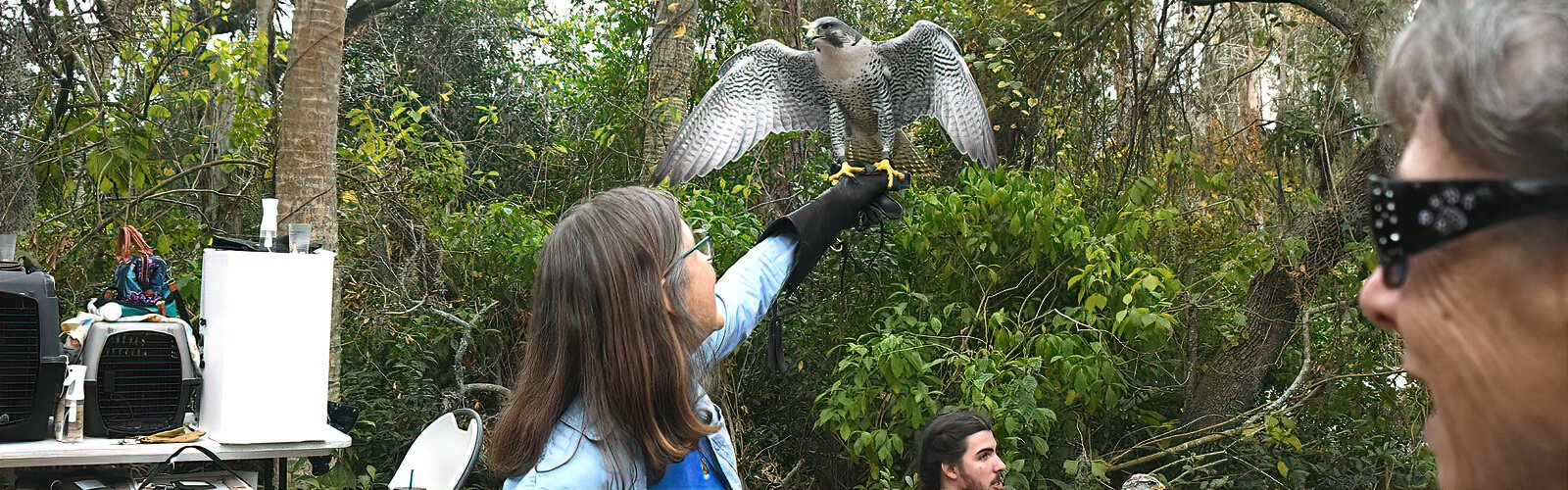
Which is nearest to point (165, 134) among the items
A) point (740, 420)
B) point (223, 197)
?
point (223, 197)

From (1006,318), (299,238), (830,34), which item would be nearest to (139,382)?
(299,238)

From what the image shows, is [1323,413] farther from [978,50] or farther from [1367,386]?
[978,50]

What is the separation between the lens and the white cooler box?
2.31 metres

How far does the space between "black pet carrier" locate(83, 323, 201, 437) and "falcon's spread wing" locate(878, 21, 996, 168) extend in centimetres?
186

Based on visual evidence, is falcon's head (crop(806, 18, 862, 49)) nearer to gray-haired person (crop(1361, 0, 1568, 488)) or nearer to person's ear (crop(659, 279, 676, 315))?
person's ear (crop(659, 279, 676, 315))

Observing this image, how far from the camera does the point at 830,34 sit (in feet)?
9.16

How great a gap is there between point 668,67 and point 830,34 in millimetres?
2218

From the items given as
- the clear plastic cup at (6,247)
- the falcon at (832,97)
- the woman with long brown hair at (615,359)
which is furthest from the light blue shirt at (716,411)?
the clear plastic cup at (6,247)

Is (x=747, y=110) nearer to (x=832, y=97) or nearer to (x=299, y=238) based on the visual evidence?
(x=832, y=97)

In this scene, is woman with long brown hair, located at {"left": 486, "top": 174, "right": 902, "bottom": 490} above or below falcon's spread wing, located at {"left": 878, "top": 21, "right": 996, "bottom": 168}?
below

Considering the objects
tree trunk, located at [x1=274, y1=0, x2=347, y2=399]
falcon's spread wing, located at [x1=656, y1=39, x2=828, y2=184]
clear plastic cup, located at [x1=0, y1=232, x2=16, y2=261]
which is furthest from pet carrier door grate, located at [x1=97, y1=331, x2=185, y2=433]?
falcon's spread wing, located at [x1=656, y1=39, x2=828, y2=184]

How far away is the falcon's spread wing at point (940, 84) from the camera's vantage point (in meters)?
2.89

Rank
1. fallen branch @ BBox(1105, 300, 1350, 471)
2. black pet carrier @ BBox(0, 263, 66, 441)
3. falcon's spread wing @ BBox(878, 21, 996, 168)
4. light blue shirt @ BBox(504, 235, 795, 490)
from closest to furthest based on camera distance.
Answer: light blue shirt @ BBox(504, 235, 795, 490), black pet carrier @ BBox(0, 263, 66, 441), falcon's spread wing @ BBox(878, 21, 996, 168), fallen branch @ BBox(1105, 300, 1350, 471)

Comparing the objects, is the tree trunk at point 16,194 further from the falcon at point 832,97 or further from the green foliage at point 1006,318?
the green foliage at point 1006,318
